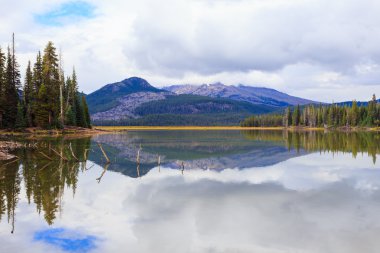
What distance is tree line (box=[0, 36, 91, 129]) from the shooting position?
261ft

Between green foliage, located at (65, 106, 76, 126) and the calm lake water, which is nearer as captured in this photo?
the calm lake water

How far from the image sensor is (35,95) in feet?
284

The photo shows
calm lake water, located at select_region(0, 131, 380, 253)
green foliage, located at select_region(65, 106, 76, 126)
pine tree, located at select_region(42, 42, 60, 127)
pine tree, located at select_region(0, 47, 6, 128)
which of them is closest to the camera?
calm lake water, located at select_region(0, 131, 380, 253)

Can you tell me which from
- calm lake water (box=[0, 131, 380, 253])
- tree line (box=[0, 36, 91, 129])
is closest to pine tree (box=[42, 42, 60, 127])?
tree line (box=[0, 36, 91, 129])

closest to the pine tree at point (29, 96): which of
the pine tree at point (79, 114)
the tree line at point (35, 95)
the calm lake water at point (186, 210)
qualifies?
the tree line at point (35, 95)

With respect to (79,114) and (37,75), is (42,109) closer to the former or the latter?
(37,75)

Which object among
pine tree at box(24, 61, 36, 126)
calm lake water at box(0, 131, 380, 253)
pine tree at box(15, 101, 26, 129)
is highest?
pine tree at box(24, 61, 36, 126)

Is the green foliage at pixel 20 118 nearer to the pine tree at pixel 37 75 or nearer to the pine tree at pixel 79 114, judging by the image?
the pine tree at pixel 37 75

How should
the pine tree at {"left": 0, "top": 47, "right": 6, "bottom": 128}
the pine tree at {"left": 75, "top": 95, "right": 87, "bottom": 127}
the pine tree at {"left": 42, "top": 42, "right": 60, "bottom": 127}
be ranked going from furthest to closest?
the pine tree at {"left": 75, "top": 95, "right": 87, "bottom": 127} → the pine tree at {"left": 42, "top": 42, "right": 60, "bottom": 127} → the pine tree at {"left": 0, "top": 47, "right": 6, "bottom": 128}

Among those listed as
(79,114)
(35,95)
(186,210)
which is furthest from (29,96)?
(186,210)

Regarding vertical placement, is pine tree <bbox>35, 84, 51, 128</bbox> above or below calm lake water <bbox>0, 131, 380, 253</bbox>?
above

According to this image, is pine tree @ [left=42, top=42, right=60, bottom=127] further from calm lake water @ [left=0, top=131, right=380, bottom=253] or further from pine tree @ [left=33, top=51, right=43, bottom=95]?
calm lake water @ [left=0, top=131, right=380, bottom=253]

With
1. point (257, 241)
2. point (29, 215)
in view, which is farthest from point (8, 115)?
point (257, 241)

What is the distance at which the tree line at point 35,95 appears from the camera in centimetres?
7956
